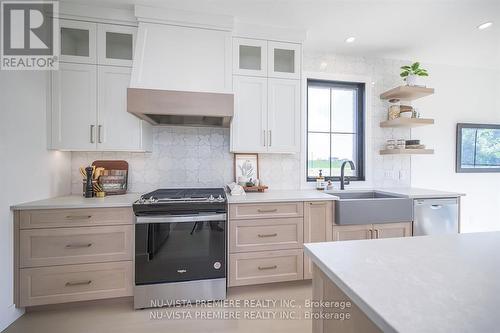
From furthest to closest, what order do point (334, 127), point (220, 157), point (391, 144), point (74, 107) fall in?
point (334, 127) < point (391, 144) < point (220, 157) < point (74, 107)

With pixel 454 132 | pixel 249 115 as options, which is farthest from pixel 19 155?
pixel 454 132

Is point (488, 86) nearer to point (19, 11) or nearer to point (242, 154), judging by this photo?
point (242, 154)

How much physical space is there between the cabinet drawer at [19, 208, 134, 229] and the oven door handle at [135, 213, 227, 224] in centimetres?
14

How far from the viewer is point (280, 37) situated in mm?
2332

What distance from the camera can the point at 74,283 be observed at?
5.77 feet

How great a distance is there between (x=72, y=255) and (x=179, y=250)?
31.9 inches

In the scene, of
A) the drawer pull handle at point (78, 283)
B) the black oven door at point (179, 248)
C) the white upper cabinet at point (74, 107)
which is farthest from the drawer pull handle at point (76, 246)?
the white upper cabinet at point (74, 107)

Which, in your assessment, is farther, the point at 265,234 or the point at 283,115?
the point at 283,115

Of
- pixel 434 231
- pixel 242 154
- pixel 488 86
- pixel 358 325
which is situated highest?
pixel 488 86

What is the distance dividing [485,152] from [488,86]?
935 millimetres

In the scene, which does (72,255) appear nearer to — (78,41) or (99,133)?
(99,133)

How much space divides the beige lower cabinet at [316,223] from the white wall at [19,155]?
234 cm

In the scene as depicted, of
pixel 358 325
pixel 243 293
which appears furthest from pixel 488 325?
pixel 243 293

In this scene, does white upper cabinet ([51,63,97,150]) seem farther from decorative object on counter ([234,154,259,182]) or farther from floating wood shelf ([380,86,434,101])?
floating wood shelf ([380,86,434,101])
